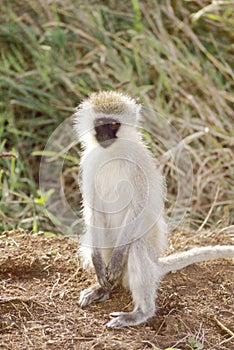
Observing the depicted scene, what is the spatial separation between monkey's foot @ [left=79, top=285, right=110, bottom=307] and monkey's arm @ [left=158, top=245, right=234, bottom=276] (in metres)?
0.38

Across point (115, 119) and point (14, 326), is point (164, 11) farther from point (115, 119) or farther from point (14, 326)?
point (14, 326)

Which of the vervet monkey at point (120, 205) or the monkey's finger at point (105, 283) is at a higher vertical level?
the vervet monkey at point (120, 205)

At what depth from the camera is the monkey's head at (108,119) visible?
4.20 metres

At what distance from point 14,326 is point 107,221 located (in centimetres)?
90

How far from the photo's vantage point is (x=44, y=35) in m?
7.57

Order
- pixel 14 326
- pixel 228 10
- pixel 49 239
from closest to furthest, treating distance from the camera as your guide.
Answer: pixel 14 326
pixel 49 239
pixel 228 10

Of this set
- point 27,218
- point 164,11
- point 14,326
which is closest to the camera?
point 14,326

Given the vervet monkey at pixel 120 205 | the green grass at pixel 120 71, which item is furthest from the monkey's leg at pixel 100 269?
the green grass at pixel 120 71

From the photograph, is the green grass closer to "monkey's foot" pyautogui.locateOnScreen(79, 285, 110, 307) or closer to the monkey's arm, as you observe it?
the monkey's arm

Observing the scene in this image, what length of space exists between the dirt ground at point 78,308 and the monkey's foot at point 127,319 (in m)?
0.04

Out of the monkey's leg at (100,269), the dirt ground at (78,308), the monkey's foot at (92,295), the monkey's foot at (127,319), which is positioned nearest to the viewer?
the dirt ground at (78,308)

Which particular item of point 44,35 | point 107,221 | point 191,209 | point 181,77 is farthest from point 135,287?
point 44,35

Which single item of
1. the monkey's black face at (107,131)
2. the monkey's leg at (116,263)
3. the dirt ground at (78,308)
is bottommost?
the dirt ground at (78,308)

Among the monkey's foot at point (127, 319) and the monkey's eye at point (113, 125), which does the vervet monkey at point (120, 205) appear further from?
the monkey's foot at point (127, 319)
